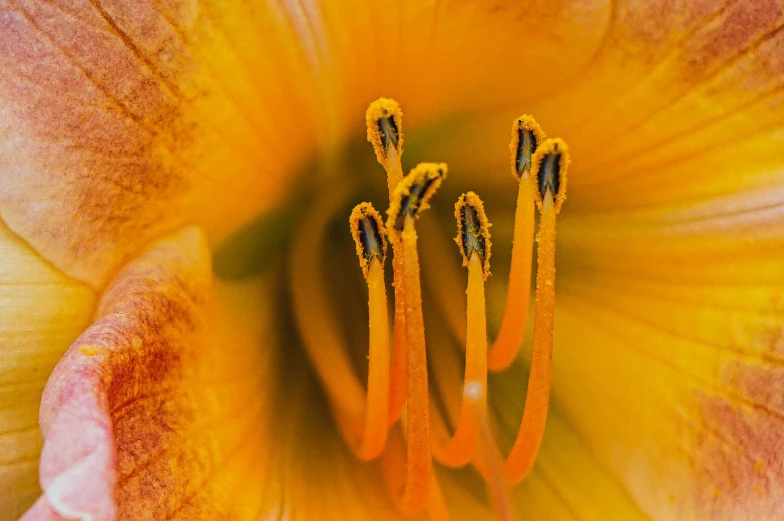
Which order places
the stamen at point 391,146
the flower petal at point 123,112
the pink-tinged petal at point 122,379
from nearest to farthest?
the pink-tinged petal at point 122,379
the flower petal at point 123,112
the stamen at point 391,146

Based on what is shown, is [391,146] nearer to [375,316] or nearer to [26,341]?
[375,316]

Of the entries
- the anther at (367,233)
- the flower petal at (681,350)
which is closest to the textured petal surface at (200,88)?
the anther at (367,233)

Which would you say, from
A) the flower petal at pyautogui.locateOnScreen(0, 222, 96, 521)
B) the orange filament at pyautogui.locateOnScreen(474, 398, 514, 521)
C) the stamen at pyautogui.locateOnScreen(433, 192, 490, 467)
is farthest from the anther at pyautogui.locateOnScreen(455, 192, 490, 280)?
the flower petal at pyautogui.locateOnScreen(0, 222, 96, 521)

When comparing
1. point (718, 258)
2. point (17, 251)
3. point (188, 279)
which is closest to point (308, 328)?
point (188, 279)

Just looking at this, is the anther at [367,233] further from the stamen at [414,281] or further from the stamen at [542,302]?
the stamen at [542,302]

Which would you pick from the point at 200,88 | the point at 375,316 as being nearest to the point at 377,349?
the point at 375,316
